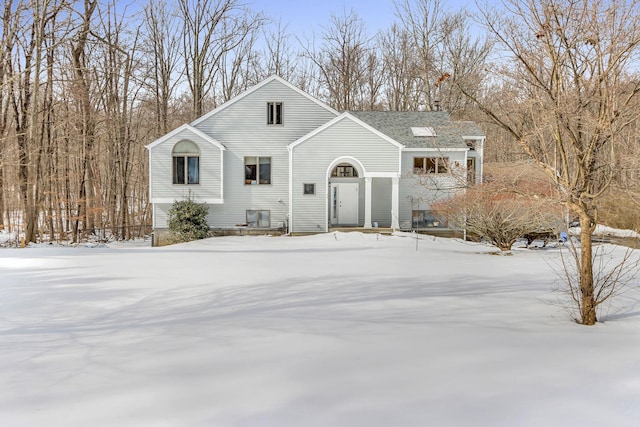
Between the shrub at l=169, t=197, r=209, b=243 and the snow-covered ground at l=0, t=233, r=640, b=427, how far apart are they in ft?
30.3

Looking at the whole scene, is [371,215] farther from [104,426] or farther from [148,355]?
[104,426]

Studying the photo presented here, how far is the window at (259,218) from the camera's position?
65.4 feet

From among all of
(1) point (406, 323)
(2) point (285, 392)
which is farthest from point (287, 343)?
(1) point (406, 323)

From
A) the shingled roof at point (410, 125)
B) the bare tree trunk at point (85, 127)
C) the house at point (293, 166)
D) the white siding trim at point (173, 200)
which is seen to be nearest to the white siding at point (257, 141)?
the house at point (293, 166)

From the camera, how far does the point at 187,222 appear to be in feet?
60.8

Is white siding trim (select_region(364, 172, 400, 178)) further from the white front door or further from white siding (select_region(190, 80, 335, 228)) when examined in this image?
white siding (select_region(190, 80, 335, 228))

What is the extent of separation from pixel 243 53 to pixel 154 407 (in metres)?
32.1

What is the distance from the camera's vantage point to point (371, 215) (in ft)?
67.3

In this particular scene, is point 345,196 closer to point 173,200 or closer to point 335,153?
point 335,153

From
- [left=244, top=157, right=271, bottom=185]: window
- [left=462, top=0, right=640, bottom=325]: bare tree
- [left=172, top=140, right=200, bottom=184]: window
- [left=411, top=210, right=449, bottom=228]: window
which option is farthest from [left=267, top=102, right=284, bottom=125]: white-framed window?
[left=462, top=0, right=640, bottom=325]: bare tree

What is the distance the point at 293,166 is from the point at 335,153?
71.0 inches

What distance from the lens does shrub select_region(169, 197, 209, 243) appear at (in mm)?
18422

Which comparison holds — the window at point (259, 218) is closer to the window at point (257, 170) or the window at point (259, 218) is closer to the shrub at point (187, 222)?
the window at point (257, 170)

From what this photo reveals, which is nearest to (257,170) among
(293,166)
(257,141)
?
(257,141)
